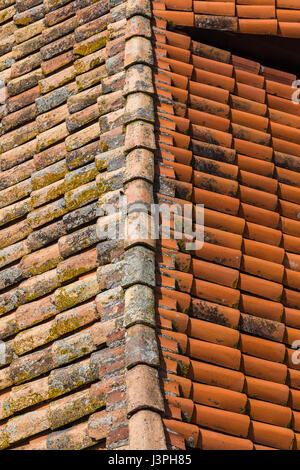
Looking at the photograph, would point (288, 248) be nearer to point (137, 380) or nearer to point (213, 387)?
point (213, 387)

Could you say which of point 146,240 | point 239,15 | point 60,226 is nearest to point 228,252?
point 146,240

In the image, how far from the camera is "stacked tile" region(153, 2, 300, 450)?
4773 mm

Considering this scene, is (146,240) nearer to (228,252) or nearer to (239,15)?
(228,252)

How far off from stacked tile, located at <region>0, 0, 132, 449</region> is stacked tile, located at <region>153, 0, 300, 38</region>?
49 centimetres

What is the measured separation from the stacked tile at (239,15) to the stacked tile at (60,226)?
1.60ft

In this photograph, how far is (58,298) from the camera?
5.43 m

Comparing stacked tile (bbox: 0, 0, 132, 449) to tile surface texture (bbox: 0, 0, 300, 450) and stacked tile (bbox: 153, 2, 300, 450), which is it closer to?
tile surface texture (bbox: 0, 0, 300, 450)

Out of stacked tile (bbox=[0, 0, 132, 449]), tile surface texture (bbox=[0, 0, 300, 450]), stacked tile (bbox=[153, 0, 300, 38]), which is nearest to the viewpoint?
tile surface texture (bbox=[0, 0, 300, 450])

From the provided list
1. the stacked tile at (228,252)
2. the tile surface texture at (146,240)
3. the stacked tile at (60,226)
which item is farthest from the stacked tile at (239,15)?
the stacked tile at (60,226)

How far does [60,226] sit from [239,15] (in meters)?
2.58

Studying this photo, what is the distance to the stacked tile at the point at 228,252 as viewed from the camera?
15.7ft

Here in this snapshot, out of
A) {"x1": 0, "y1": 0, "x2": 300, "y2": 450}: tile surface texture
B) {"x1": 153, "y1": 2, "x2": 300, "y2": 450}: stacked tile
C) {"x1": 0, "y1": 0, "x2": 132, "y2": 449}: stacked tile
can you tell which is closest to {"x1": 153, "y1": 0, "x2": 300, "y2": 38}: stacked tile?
{"x1": 0, "y1": 0, "x2": 300, "y2": 450}: tile surface texture

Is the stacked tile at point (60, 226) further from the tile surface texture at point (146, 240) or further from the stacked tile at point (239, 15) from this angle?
the stacked tile at point (239, 15)
